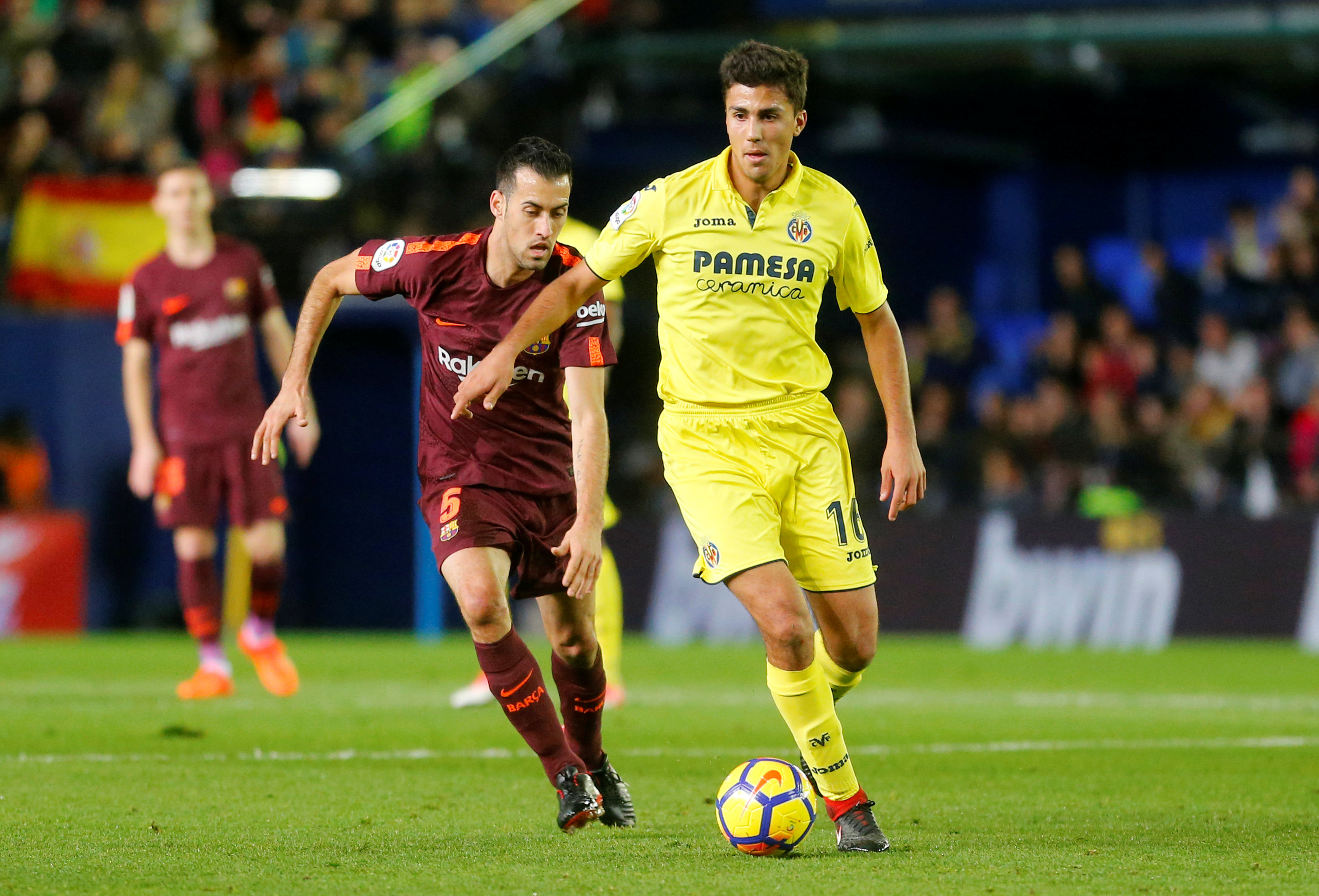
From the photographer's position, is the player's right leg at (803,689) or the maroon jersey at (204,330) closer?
the player's right leg at (803,689)

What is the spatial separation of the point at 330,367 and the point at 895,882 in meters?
14.5

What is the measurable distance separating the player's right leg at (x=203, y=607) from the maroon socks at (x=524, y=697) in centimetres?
475

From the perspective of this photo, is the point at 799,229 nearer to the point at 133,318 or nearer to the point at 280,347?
the point at 280,347

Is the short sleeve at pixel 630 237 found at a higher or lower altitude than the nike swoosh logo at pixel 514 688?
higher

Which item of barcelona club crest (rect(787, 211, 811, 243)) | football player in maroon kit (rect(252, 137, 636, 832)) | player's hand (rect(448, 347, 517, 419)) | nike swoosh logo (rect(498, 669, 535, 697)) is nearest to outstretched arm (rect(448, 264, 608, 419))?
player's hand (rect(448, 347, 517, 419))

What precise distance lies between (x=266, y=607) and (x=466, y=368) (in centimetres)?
465

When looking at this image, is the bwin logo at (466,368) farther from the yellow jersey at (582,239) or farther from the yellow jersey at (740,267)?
the yellow jersey at (582,239)

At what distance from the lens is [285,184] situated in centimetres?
1805

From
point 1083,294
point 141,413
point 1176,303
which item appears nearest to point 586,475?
point 141,413

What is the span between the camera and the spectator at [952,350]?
1975 cm

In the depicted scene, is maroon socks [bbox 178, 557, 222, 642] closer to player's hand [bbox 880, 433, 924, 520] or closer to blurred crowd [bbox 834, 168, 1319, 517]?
player's hand [bbox 880, 433, 924, 520]

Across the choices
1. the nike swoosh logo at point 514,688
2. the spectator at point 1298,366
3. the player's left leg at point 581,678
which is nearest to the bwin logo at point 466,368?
the player's left leg at point 581,678

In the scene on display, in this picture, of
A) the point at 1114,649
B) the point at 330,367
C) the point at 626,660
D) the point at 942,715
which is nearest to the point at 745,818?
the point at 942,715

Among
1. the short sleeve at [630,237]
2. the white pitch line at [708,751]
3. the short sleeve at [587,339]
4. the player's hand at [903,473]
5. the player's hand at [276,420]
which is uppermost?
the short sleeve at [630,237]
